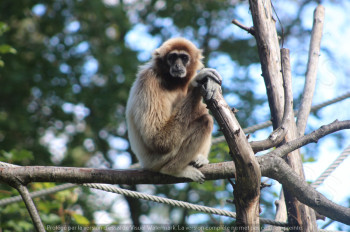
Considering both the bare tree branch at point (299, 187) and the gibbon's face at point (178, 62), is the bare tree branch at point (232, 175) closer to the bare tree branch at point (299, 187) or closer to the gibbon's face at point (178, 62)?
the bare tree branch at point (299, 187)

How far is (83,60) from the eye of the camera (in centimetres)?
1030

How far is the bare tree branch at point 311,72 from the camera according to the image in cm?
475

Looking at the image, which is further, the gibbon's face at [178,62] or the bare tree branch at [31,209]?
the gibbon's face at [178,62]

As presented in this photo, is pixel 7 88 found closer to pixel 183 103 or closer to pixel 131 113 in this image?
pixel 131 113

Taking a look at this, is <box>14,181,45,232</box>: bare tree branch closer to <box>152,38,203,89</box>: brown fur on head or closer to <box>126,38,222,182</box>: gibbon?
<box>126,38,222,182</box>: gibbon

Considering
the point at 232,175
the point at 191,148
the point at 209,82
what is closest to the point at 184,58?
the point at 191,148

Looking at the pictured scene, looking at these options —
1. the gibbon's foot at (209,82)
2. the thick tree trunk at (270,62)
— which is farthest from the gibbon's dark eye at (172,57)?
the thick tree trunk at (270,62)

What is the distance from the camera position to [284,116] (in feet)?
13.4

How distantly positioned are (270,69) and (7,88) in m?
7.07

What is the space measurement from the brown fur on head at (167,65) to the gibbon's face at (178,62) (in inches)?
2.7

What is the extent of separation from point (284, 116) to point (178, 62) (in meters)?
1.57

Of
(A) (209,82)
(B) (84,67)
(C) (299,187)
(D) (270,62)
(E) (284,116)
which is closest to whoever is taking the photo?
(A) (209,82)

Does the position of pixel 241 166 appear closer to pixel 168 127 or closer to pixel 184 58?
pixel 168 127

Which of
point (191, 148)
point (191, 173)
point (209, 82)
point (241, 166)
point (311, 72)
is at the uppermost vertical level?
point (311, 72)
